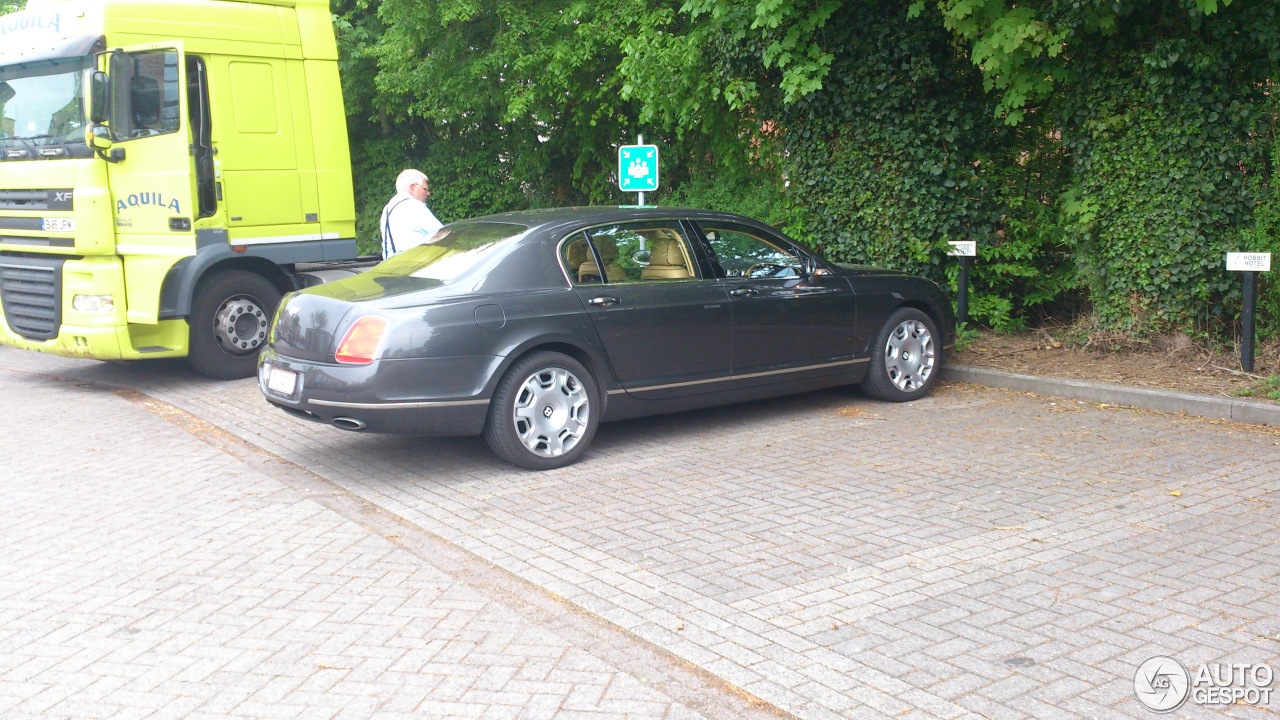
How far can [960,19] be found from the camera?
9.51 meters

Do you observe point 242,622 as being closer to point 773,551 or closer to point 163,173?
point 773,551

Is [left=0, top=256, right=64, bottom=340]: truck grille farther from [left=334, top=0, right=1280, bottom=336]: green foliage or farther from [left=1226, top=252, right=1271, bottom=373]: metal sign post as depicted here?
[left=1226, top=252, right=1271, bottom=373]: metal sign post

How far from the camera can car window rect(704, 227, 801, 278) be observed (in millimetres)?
8211

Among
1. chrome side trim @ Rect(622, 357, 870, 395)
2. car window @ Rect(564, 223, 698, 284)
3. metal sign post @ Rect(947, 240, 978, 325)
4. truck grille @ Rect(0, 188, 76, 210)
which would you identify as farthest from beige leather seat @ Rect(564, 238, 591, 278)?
truck grille @ Rect(0, 188, 76, 210)

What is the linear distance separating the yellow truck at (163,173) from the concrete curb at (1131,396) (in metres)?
6.12

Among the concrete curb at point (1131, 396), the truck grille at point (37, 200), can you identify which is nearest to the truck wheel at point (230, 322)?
the truck grille at point (37, 200)

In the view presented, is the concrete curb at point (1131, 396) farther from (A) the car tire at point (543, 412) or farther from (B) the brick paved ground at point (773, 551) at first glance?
(A) the car tire at point (543, 412)

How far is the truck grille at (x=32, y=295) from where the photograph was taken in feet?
34.7

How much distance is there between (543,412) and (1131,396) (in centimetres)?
448

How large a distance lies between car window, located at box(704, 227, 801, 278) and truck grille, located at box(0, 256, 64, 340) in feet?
20.2

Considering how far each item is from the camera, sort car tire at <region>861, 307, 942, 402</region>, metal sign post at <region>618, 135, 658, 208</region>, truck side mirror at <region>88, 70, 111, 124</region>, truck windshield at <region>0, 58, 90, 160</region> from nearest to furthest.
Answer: car tire at <region>861, 307, 942, 402</region>
truck side mirror at <region>88, 70, 111, 124</region>
truck windshield at <region>0, 58, 90, 160</region>
metal sign post at <region>618, 135, 658, 208</region>

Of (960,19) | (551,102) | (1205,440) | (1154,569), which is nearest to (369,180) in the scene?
(551,102)

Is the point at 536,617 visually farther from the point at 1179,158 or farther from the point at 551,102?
the point at 551,102

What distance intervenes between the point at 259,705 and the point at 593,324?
3.78 meters
